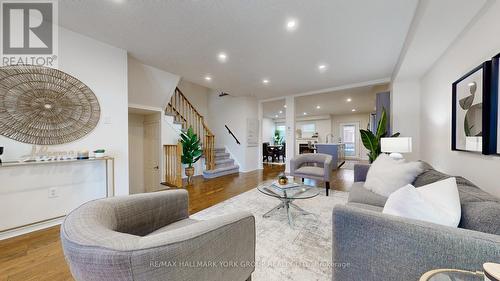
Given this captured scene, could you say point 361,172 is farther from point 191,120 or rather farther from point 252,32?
point 191,120

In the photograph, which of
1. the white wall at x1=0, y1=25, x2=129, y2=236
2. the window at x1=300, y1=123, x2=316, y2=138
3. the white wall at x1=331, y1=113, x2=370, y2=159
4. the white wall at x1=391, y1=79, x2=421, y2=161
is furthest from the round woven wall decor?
the white wall at x1=331, y1=113, x2=370, y2=159

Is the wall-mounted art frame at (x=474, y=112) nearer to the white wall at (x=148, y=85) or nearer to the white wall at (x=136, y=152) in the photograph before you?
the white wall at (x=148, y=85)

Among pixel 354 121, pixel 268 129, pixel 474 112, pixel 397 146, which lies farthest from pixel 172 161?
pixel 354 121

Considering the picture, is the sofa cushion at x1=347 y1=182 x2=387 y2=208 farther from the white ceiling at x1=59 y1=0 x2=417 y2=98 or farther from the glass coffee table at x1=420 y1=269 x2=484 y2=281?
the white ceiling at x1=59 y1=0 x2=417 y2=98

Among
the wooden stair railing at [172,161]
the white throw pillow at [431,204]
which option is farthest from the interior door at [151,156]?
the white throw pillow at [431,204]

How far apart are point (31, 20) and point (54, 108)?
3.46 feet

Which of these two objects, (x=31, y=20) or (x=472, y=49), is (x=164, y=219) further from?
(x=472, y=49)

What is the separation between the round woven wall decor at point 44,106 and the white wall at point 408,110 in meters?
5.54

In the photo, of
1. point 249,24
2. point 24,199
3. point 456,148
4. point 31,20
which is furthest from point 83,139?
point 456,148

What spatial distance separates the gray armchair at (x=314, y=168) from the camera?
3.35 metres

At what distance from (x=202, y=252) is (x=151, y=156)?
14.7 feet

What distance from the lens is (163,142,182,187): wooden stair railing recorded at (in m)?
4.23

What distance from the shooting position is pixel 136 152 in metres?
4.57

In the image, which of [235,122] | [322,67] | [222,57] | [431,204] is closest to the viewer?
[431,204]
